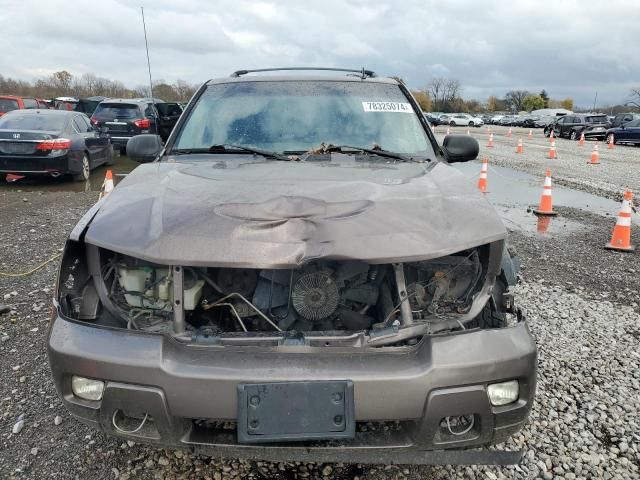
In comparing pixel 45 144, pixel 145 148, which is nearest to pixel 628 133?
pixel 45 144

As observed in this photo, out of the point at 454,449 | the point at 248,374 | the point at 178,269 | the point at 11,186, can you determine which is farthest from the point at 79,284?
the point at 11,186

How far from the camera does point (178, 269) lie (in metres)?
2.04

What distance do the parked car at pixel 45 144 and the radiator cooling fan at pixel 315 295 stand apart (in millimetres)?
8723

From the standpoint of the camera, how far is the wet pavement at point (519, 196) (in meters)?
7.60

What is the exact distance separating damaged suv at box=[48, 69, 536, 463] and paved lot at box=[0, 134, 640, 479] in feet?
1.58

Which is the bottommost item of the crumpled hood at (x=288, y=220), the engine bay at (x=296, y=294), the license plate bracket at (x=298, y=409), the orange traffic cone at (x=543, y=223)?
the orange traffic cone at (x=543, y=223)

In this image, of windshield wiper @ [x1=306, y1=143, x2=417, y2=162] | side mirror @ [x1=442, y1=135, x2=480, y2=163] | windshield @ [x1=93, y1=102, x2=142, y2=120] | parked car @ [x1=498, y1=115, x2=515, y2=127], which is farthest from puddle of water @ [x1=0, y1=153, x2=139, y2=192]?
parked car @ [x1=498, y1=115, x2=515, y2=127]

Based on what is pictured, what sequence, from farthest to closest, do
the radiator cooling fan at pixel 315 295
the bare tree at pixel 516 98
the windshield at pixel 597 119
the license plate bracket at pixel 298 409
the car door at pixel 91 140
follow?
the bare tree at pixel 516 98 → the windshield at pixel 597 119 → the car door at pixel 91 140 → the radiator cooling fan at pixel 315 295 → the license plate bracket at pixel 298 409

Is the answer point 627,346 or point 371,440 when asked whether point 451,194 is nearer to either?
point 371,440

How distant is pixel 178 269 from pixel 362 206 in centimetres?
82

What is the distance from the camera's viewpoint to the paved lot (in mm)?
2365

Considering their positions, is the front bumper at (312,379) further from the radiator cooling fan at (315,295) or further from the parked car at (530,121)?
the parked car at (530,121)

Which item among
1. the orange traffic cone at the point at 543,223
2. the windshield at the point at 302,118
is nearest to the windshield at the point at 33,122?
the windshield at the point at 302,118

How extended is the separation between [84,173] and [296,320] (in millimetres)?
9391
